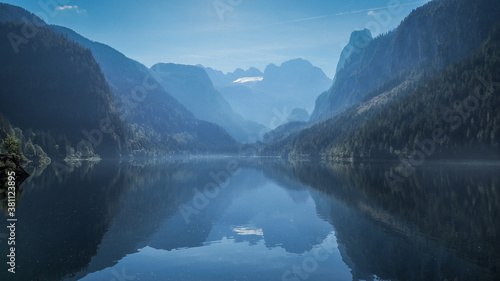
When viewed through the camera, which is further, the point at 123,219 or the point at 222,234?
the point at 123,219

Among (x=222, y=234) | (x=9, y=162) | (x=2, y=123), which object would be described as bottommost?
(x=222, y=234)

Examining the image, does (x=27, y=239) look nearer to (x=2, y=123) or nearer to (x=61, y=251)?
(x=61, y=251)

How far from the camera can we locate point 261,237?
1726 inches

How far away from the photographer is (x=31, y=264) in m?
30.1

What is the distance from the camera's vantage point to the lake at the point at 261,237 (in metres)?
30.0

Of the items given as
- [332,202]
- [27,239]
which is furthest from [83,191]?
[332,202]

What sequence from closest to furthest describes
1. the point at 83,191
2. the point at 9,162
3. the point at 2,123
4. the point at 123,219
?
the point at 123,219 → the point at 83,191 → the point at 9,162 → the point at 2,123

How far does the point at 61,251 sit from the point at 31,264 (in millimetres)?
3920

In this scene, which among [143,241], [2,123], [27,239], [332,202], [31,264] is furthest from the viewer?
[2,123]

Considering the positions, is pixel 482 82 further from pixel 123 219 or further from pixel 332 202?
pixel 123 219

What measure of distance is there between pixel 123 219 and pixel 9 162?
201ft

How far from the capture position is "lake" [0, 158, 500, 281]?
3000cm

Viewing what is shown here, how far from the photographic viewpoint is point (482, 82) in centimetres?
18862

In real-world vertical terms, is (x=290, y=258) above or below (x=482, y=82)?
below
